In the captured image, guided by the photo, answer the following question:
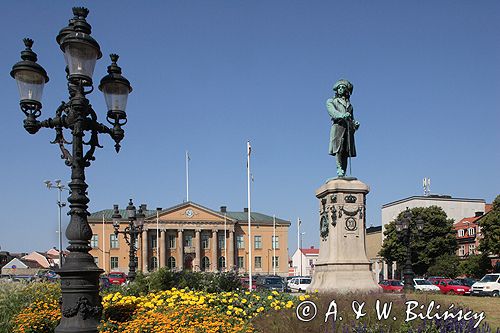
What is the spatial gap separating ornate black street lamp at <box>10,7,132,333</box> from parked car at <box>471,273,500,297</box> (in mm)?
30878

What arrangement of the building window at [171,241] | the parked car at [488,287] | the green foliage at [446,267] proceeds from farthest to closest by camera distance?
the building window at [171,241]
the green foliage at [446,267]
the parked car at [488,287]

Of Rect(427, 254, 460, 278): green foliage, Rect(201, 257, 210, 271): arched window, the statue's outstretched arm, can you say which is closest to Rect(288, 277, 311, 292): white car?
Rect(427, 254, 460, 278): green foliage

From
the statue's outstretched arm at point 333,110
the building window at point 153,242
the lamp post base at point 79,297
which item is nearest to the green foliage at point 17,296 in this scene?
the lamp post base at point 79,297

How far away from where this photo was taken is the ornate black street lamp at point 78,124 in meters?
7.66

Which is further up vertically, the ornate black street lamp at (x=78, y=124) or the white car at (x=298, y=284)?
the ornate black street lamp at (x=78, y=124)

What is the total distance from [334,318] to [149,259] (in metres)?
89.4

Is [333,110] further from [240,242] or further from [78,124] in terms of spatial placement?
[240,242]

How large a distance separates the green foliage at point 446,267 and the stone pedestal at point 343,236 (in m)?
50.6

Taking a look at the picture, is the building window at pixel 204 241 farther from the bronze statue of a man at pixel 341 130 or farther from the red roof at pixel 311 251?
the bronze statue of a man at pixel 341 130

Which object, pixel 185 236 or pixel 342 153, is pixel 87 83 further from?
pixel 185 236

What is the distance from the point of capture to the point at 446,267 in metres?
60.9

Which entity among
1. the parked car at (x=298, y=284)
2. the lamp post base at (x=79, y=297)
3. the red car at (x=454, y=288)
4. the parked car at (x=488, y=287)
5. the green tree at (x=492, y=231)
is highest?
the lamp post base at (x=79, y=297)

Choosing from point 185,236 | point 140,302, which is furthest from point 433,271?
point 140,302

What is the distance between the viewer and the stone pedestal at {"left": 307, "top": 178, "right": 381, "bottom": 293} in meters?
14.4
